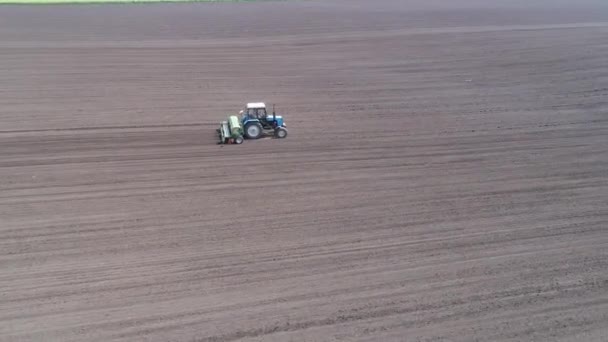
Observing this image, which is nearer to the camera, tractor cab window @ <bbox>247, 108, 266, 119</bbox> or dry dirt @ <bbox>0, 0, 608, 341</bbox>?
dry dirt @ <bbox>0, 0, 608, 341</bbox>

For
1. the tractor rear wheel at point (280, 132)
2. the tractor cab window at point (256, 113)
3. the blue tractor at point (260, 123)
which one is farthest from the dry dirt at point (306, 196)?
the tractor cab window at point (256, 113)

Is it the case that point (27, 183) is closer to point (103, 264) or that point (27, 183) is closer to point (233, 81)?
point (103, 264)

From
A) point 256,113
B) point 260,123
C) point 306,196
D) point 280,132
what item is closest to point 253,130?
point 260,123

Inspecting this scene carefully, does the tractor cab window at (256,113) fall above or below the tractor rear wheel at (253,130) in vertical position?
above

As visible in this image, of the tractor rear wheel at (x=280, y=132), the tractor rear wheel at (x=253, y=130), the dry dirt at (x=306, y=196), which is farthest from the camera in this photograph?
the tractor rear wheel at (x=280, y=132)

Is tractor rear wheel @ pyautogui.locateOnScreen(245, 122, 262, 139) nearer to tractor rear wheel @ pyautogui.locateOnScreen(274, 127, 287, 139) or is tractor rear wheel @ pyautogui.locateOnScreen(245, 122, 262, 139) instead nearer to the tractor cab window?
the tractor cab window

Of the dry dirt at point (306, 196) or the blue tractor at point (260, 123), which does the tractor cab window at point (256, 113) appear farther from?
the dry dirt at point (306, 196)

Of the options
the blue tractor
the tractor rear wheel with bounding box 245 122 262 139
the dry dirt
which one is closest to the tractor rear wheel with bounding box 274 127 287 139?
the blue tractor
